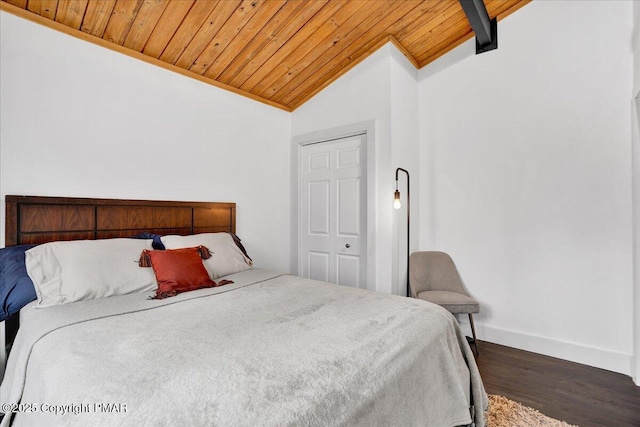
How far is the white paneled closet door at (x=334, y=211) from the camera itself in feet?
10.6

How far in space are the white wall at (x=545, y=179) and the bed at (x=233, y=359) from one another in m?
1.48

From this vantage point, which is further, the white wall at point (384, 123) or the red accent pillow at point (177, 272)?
the white wall at point (384, 123)

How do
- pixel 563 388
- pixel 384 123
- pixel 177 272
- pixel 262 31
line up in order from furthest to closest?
pixel 384 123, pixel 262 31, pixel 563 388, pixel 177 272

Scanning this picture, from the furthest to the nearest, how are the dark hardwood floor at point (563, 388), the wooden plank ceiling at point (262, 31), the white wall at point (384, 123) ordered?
the white wall at point (384, 123) < the wooden plank ceiling at point (262, 31) < the dark hardwood floor at point (563, 388)

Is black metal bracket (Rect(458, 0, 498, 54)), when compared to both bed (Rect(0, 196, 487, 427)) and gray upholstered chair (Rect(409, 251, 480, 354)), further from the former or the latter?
bed (Rect(0, 196, 487, 427))

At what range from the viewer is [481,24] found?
2.60m

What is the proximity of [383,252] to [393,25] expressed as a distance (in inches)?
81.5

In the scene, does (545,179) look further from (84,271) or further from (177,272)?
(84,271)

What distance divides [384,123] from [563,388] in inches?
97.4

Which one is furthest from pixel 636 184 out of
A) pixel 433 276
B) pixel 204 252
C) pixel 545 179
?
pixel 204 252

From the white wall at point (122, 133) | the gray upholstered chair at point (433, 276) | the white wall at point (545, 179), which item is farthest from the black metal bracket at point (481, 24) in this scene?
the white wall at point (122, 133)

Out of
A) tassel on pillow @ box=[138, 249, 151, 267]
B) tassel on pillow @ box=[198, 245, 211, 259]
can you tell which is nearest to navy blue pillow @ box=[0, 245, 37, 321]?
tassel on pillow @ box=[138, 249, 151, 267]

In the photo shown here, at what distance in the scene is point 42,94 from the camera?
2078 millimetres

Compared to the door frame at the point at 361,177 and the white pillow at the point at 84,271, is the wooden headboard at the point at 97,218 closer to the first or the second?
the white pillow at the point at 84,271
